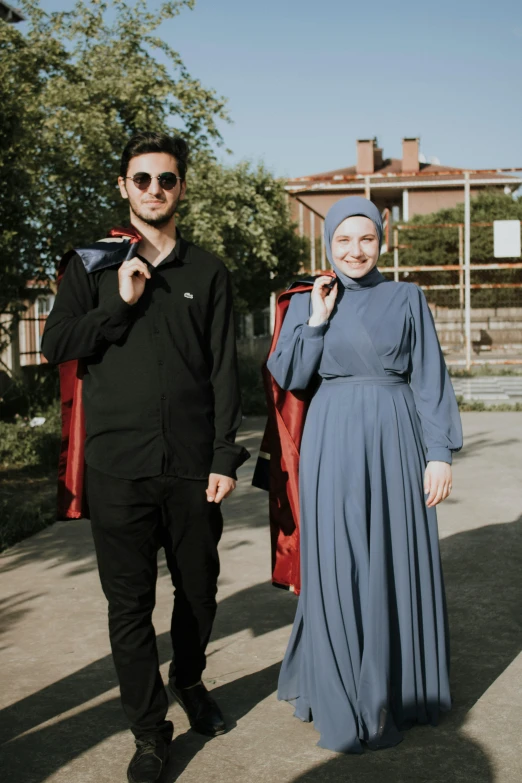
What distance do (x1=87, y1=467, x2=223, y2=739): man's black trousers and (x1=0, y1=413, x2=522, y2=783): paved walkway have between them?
0.29 metres

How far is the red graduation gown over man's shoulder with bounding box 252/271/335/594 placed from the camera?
3.72 metres

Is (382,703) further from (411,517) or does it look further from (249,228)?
(249,228)

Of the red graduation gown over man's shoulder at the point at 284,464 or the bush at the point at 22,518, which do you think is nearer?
the red graduation gown over man's shoulder at the point at 284,464

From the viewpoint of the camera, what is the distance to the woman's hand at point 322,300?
136 inches

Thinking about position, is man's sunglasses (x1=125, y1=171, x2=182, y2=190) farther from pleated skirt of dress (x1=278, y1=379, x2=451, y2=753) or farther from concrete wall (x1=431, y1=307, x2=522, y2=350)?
concrete wall (x1=431, y1=307, x2=522, y2=350)

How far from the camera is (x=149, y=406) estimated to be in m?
3.21

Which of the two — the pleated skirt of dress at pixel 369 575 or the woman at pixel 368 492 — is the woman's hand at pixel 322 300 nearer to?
the woman at pixel 368 492

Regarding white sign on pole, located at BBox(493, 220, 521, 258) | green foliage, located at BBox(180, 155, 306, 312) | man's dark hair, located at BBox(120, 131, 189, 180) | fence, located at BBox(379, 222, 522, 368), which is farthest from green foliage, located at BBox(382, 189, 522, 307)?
man's dark hair, located at BBox(120, 131, 189, 180)

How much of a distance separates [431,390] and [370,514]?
506mm

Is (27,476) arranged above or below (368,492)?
below

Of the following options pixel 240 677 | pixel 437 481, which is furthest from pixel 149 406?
pixel 240 677

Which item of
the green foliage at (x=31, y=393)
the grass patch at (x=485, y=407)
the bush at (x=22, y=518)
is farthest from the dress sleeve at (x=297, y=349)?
the grass patch at (x=485, y=407)

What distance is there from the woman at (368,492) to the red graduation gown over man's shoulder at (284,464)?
119 mm

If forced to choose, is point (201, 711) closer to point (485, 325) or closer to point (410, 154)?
point (485, 325)
